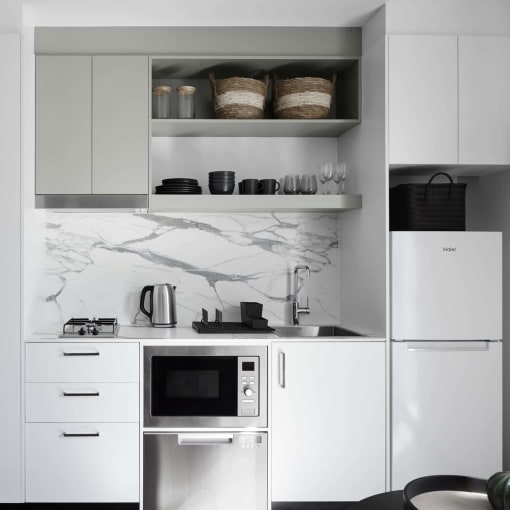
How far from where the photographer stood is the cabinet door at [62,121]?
9.87 feet

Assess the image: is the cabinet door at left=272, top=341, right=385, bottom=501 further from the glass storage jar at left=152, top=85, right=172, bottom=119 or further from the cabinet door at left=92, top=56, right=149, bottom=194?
the glass storage jar at left=152, top=85, right=172, bottom=119

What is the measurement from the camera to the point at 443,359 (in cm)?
275

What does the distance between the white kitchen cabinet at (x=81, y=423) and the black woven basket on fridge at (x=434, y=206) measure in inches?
60.8

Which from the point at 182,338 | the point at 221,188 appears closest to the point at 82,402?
the point at 182,338

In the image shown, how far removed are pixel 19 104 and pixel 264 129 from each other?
4.27 feet

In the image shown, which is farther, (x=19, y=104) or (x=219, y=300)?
(x=219, y=300)

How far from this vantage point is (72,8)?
2.84m

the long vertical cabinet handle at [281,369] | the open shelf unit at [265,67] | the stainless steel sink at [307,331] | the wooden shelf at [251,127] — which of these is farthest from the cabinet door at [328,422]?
the wooden shelf at [251,127]

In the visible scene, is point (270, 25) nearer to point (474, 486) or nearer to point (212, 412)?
point (212, 412)

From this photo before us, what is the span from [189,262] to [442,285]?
1481 millimetres

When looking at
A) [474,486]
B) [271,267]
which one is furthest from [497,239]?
[474,486]

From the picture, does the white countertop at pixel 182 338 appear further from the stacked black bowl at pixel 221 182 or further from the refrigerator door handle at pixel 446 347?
the stacked black bowl at pixel 221 182

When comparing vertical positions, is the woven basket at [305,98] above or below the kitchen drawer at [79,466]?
above

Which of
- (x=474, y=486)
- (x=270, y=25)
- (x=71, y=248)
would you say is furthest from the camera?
(x=71, y=248)
